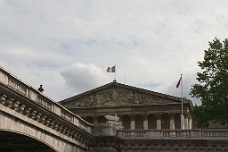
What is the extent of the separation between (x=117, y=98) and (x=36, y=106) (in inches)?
2011

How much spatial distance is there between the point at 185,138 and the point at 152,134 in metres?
3.00

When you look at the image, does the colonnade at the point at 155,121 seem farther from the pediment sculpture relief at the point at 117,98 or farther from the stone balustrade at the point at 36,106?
the stone balustrade at the point at 36,106

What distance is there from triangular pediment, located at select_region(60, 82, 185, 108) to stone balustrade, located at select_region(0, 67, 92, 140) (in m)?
42.3

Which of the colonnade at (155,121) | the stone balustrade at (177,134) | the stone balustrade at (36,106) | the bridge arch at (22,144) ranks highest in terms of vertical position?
the colonnade at (155,121)

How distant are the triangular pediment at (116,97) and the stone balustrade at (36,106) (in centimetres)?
4228

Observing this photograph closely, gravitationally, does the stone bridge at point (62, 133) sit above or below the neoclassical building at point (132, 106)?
below

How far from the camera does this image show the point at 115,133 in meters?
34.7

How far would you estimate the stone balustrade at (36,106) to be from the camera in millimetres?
20156

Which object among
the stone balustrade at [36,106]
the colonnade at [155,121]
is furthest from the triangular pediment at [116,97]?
the stone balustrade at [36,106]

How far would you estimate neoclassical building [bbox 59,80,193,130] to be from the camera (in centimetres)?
7038

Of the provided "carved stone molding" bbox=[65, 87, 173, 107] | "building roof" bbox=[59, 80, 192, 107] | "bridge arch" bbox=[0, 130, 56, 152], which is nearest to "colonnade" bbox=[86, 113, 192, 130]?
"building roof" bbox=[59, 80, 192, 107]

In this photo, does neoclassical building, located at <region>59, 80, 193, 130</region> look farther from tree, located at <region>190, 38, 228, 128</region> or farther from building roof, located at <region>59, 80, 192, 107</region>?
tree, located at <region>190, 38, 228, 128</region>

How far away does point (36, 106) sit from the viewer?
75.5 ft

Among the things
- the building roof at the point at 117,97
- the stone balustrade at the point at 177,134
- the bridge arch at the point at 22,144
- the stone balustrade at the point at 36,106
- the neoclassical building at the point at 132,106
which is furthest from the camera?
the building roof at the point at 117,97
